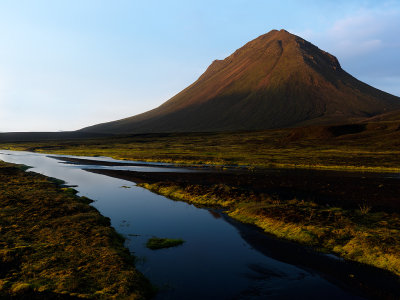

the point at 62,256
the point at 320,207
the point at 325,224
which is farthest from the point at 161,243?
the point at 320,207

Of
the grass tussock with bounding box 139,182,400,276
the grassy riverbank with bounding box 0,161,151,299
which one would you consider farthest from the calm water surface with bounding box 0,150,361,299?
the grass tussock with bounding box 139,182,400,276

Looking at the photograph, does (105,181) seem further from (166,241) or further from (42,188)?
(166,241)

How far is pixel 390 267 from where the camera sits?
18547 millimetres

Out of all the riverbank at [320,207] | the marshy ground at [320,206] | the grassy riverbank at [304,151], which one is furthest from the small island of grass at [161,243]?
the grassy riverbank at [304,151]

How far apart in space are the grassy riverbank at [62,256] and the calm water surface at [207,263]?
174 centimetres

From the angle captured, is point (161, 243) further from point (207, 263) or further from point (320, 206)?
point (320, 206)

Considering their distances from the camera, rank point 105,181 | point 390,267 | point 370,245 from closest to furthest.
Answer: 1. point 390,267
2. point 370,245
3. point 105,181

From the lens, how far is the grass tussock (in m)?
20.5

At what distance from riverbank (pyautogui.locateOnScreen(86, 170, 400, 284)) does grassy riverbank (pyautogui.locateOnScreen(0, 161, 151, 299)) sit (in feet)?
45.3

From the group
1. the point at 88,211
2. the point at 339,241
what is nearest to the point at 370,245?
the point at 339,241

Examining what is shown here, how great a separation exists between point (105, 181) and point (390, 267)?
48.8m

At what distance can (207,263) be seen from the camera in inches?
790

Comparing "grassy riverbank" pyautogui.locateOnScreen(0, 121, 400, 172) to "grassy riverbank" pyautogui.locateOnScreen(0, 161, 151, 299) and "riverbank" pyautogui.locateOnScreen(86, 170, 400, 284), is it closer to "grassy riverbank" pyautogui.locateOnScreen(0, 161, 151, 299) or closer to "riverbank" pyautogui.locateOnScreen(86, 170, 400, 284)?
"riverbank" pyautogui.locateOnScreen(86, 170, 400, 284)

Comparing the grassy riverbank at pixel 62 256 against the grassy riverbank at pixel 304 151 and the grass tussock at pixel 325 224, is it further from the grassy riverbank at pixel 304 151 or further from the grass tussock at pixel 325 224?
the grassy riverbank at pixel 304 151
